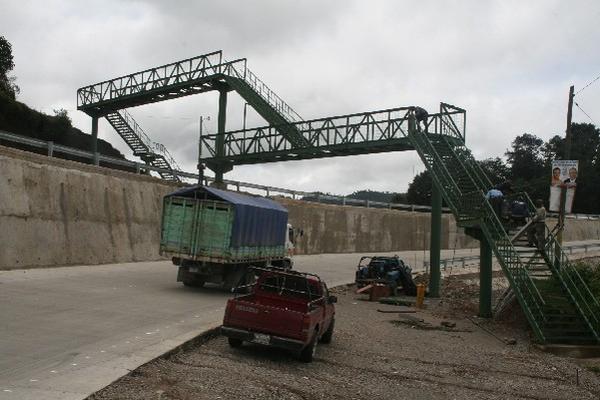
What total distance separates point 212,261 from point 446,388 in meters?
10.5

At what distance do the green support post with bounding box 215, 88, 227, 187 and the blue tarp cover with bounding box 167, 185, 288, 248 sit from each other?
11.4m

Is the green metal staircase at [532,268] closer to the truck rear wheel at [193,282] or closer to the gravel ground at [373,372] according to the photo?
the gravel ground at [373,372]

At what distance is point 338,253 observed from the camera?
151ft

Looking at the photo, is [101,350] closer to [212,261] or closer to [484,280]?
[212,261]

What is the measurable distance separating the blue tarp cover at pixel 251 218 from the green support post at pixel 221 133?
11.4 meters

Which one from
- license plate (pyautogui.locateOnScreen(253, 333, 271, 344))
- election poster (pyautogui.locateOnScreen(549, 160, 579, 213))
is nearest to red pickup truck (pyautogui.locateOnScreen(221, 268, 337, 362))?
license plate (pyautogui.locateOnScreen(253, 333, 271, 344))

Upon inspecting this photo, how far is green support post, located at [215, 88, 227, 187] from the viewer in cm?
3366

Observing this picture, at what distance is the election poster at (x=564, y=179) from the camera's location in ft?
57.5

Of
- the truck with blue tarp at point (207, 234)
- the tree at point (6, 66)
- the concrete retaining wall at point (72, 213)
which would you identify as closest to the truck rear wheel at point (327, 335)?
the truck with blue tarp at point (207, 234)

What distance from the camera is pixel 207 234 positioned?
18.9 m

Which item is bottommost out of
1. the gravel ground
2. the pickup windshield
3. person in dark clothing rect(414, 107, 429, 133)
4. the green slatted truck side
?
the gravel ground

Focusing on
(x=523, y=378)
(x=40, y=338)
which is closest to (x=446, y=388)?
(x=523, y=378)

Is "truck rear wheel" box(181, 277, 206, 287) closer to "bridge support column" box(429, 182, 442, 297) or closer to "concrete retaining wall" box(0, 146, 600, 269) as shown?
"concrete retaining wall" box(0, 146, 600, 269)

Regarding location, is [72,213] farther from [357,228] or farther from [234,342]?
[357,228]
